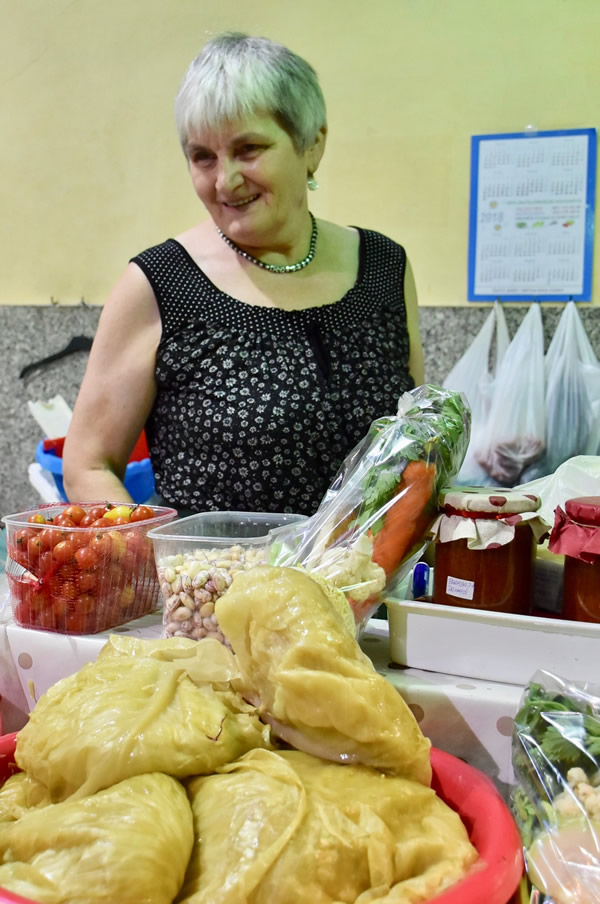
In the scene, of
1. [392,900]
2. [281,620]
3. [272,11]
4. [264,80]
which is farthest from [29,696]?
[272,11]

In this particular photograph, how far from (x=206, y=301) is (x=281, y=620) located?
1.10 metres

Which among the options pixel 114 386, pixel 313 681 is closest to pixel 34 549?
pixel 313 681

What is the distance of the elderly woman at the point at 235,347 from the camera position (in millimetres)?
1579

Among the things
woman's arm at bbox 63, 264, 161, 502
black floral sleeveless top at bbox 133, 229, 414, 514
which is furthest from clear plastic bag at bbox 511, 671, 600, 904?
woman's arm at bbox 63, 264, 161, 502

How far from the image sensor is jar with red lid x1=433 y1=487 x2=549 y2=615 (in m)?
0.90

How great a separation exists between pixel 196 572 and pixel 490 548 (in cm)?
35

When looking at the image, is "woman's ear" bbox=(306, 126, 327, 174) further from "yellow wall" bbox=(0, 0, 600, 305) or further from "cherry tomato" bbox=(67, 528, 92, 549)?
"cherry tomato" bbox=(67, 528, 92, 549)

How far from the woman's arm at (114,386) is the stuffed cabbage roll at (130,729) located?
92 centimetres

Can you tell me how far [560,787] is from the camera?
25.5 inches

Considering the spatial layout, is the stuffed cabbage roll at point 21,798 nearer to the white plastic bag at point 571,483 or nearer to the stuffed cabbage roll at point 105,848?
the stuffed cabbage roll at point 105,848

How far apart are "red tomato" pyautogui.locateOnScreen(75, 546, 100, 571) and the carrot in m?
0.37

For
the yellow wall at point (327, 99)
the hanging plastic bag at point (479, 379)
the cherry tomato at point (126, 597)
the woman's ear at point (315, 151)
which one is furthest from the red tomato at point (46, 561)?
the yellow wall at point (327, 99)

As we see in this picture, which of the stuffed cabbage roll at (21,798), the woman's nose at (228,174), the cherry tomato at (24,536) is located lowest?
the stuffed cabbage roll at (21,798)

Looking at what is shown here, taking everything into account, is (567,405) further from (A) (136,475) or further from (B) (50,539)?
(B) (50,539)
